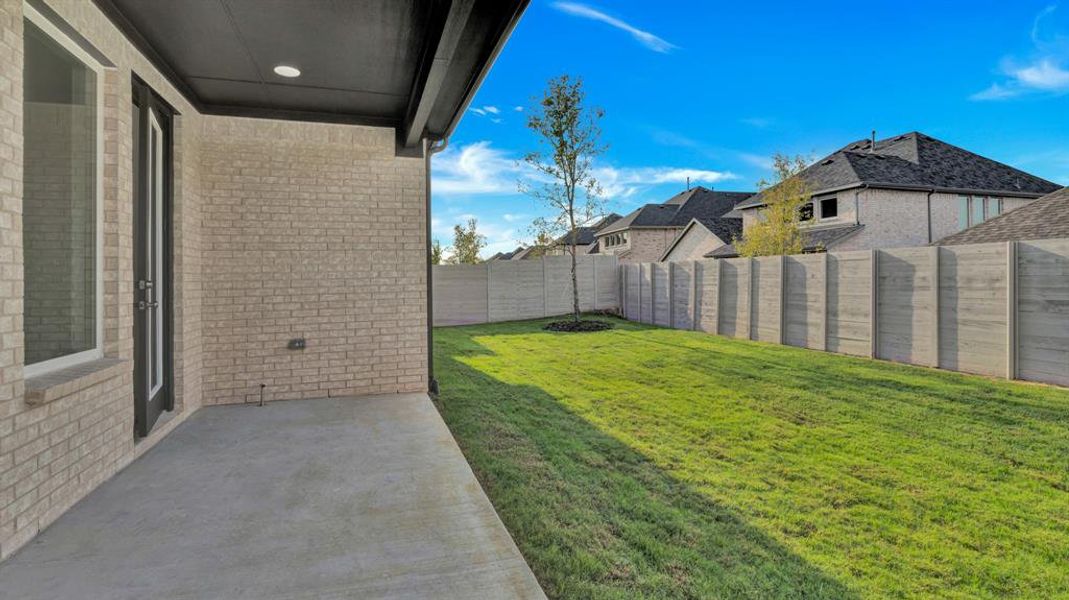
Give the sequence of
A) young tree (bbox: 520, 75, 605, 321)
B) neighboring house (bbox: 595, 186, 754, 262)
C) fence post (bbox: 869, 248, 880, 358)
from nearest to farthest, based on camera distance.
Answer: fence post (bbox: 869, 248, 880, 358) → young tree (bbox: 520, 75, 605, 321) → neighboring house (bbox: 595, 186, 754, 262)

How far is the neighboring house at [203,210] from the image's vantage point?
232 centimetres

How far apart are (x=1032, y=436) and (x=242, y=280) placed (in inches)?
278

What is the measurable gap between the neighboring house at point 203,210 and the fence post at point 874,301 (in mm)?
6752

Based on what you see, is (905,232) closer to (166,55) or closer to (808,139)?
(808,139)

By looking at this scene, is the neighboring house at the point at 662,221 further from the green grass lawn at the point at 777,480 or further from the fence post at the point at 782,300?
the green grass lawn at the point at 777,480

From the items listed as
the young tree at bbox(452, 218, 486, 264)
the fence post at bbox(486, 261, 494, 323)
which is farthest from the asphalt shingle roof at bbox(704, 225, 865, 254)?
the young tree at bbox(452, 218, 486, 264)

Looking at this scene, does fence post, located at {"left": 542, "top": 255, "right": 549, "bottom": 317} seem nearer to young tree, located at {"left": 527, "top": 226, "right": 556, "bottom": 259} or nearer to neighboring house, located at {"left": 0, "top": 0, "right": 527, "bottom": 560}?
young tree, located at {"left": 527, "top": 226, "right": 556, "bottom": 259}

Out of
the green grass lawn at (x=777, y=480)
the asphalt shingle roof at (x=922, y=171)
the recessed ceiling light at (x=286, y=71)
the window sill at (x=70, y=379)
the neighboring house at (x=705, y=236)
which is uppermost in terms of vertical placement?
the asphalt shingle roof at (x=922, y=171)

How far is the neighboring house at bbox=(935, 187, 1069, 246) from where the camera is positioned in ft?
29.9

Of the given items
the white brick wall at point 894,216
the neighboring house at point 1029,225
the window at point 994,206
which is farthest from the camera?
the window at point 994,206

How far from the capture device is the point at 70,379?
2.42 m

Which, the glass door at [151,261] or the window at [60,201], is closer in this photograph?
the window at [60,201]

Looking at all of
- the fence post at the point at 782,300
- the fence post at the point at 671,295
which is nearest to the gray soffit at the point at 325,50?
the fence post at the point at 782,300

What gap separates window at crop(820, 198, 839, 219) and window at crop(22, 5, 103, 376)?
65.2 ft
